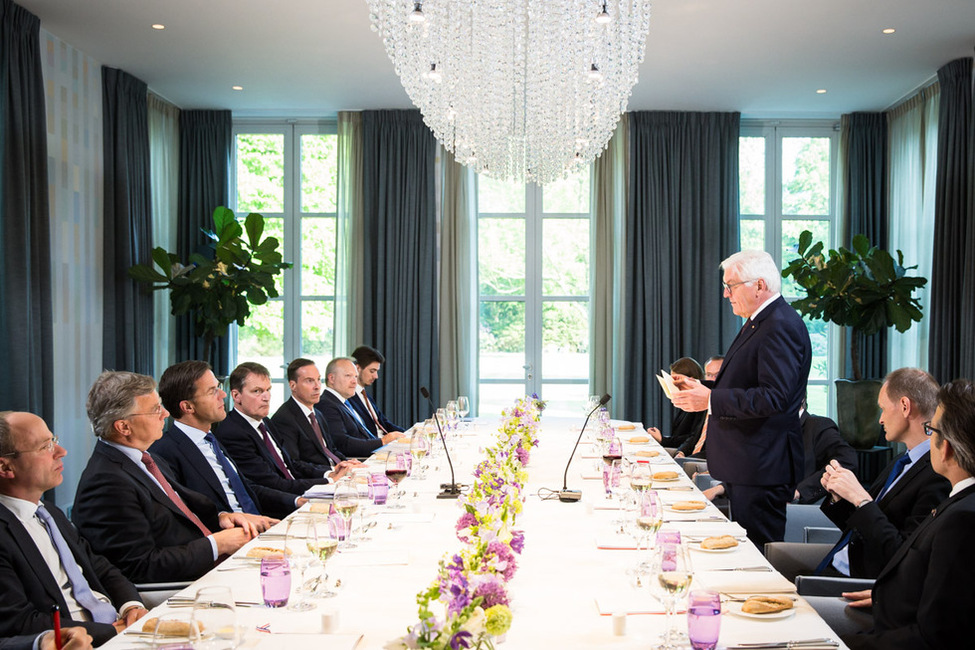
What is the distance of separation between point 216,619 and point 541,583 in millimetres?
1033

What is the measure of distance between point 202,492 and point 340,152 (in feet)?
19.7

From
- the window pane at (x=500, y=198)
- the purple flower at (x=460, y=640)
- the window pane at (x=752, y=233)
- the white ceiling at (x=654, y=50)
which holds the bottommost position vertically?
the purple flower at (x=460, y=640)

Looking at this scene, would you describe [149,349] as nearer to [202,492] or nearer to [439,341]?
[439,341]

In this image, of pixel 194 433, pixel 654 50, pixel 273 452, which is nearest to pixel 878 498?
pixel 194 433

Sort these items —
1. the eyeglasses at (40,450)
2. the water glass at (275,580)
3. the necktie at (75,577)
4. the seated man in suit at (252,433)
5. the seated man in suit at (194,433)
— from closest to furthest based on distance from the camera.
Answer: the water glass at (275,580), the eyeglasses at (40,450), the necktie at (75,577), the seated man in suit at (194,433), the seated man in suit at (252,433)

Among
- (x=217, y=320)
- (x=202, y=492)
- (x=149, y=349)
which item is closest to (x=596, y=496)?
(x=202, y=492)

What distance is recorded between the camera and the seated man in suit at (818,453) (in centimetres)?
469

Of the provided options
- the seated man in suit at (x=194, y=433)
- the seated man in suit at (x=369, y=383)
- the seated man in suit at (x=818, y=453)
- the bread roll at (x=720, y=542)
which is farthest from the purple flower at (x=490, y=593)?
the seated man in suit at (x=369, y=383)

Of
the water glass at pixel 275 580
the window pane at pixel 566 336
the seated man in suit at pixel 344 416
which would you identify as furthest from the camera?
the window pane at pixel 566 336

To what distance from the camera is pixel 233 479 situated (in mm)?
3844

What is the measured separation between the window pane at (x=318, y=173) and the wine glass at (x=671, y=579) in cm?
Answer: 785

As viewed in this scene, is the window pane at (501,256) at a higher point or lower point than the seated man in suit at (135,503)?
higher

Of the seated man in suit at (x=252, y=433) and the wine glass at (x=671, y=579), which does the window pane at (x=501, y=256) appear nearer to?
the seated man in suit at (x=252, y=433)

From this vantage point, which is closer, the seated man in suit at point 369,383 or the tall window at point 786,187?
the seated man in suit at point 369,383
